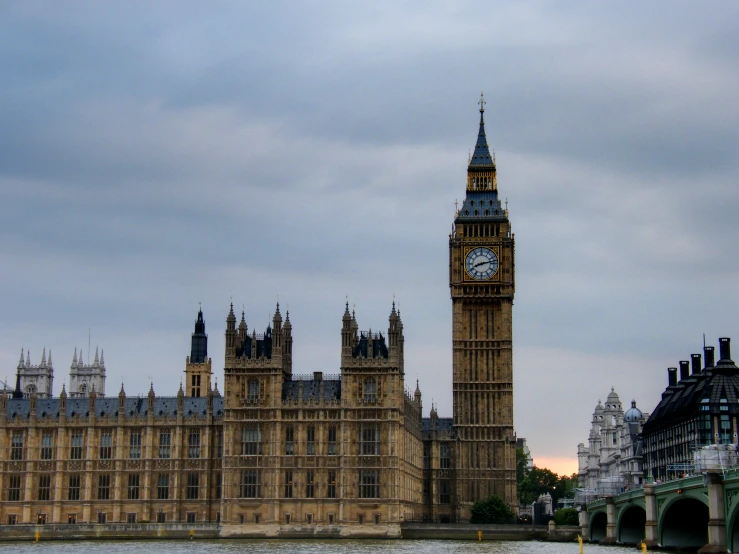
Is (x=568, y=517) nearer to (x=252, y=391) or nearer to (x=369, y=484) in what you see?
(x=369, y=484)

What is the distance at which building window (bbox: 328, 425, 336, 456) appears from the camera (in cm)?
14475

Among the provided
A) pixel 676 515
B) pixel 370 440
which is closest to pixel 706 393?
pixel 370 440

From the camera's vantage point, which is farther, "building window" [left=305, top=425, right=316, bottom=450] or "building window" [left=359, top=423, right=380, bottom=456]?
"building window" [left=305, top=425, right=316, bottom=450]

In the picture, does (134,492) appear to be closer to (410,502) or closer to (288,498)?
(288,498)

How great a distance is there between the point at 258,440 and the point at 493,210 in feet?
167

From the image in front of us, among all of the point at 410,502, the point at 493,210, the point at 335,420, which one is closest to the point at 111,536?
the point at 335,420

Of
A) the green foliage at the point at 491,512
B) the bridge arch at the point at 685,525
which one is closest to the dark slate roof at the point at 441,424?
the green foliage at the point at 491,512

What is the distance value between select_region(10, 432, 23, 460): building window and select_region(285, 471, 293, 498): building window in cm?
3649

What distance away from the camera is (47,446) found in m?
158

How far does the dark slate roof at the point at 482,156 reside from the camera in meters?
179

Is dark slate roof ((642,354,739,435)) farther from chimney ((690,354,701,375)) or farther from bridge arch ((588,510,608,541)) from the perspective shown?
bridge arch ((588,510,608,541))

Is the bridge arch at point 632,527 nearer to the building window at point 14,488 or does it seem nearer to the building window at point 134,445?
the building window at point 134,445

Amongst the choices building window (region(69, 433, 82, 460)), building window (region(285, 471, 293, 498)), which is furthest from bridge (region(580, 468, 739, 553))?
building window (region(69, 433, 82, 460))

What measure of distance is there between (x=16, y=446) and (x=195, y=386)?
41.2 metres
